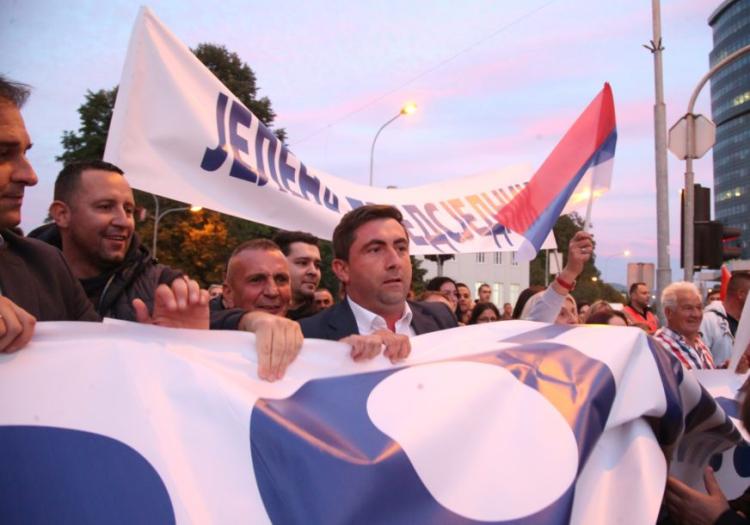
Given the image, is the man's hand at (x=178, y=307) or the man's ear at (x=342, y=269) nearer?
the man's hand at (x=178, y=307)

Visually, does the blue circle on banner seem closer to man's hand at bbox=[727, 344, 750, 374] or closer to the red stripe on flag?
man's hand at bbox=[727, 344, 750, 374]

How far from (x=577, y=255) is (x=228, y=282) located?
78.1 inches

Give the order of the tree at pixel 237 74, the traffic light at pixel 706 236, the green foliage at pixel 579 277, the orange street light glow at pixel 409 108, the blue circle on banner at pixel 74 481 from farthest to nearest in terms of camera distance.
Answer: the green foliage at pixel 579 277, the tree at pixel 237 74, the orange street light glow at pixel 409 108, the traffic light at pixel 706 236, the blue circle on banner at pixel 74 481

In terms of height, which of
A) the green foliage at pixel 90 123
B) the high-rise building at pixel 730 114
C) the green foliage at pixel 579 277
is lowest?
the green foliage at pixel 579 277

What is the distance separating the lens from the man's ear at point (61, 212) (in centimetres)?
314

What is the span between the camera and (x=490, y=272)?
5344 centimetres

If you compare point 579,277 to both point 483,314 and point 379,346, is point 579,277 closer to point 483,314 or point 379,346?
point 483,314

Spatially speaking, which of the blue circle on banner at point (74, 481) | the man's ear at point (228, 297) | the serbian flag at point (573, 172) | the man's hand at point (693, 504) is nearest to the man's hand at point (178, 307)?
the blue circle on banner at point (74, 481)

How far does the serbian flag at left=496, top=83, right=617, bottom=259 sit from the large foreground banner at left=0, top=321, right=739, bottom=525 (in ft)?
8.90

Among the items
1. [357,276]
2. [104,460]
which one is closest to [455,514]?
[104,460]

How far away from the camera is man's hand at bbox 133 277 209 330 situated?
1915 millimetres

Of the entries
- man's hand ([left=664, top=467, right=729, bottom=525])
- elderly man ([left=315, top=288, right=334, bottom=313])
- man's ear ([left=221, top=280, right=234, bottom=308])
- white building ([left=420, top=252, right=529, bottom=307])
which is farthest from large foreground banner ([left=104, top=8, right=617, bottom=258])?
white building ([left=420, top=252, right=529, bottom=307])

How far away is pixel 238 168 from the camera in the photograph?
3998 millimetres

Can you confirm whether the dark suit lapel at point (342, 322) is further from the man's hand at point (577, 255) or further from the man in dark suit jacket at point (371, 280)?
the man's hand at point (577, 255)
